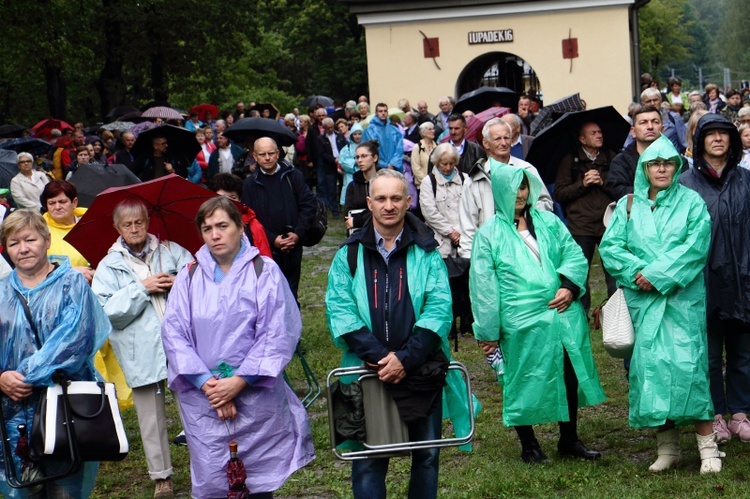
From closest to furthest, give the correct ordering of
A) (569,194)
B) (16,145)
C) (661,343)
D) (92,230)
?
(661,343), (92,230), (569,194), (16,145)

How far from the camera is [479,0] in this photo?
1241 inches

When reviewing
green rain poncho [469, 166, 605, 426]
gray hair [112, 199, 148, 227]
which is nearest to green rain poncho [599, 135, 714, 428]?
green rain poncho [469, 166, 605, 426]

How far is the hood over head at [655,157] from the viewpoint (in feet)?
23.7

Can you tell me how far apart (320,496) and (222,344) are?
2101 mm

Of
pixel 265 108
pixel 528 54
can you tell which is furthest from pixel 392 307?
pixel 528 54

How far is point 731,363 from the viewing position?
792 centimetres

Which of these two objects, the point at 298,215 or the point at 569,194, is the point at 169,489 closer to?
the point at 298,215

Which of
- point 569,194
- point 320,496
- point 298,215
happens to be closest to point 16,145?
point 298,215

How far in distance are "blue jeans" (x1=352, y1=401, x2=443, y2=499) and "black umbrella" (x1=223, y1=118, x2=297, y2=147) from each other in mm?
7939

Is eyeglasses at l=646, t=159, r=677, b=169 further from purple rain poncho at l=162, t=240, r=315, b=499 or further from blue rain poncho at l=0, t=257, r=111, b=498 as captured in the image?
blue rain poncho at l=0, t=257, r=111, b=498

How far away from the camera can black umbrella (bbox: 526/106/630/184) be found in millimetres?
10117

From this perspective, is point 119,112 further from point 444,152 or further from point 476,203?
point 476,203

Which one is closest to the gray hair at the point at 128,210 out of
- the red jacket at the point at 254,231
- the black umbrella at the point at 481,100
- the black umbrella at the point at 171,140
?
the red jacket at the point at 254,231

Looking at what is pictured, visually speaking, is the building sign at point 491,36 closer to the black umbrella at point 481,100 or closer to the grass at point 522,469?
the black umbrella at point 481,100
